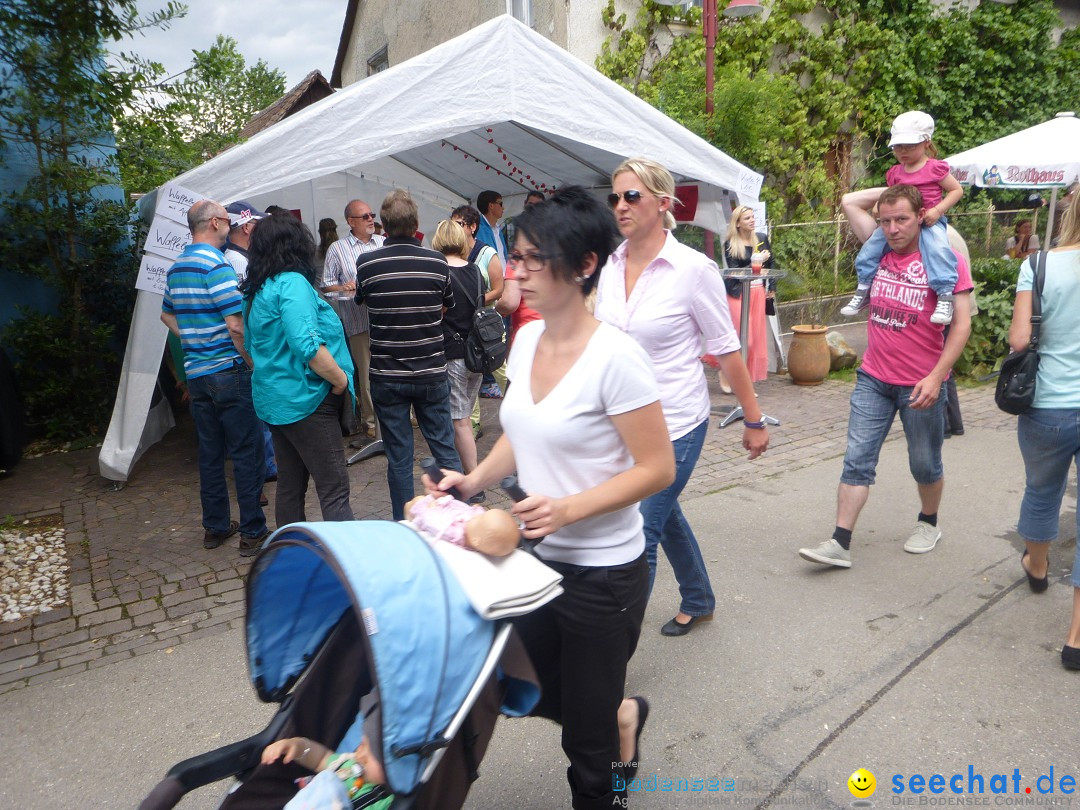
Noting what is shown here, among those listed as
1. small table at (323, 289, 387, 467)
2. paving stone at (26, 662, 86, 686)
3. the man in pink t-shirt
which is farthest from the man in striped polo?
the man in pink t-shirt

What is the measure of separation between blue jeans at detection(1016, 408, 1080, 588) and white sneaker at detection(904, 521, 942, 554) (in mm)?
742

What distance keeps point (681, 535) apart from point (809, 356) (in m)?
5.85

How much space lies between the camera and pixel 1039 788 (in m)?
2.62

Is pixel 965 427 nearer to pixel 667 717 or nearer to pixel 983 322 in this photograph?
pixel 983 322

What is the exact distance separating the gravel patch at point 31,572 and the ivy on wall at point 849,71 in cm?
937

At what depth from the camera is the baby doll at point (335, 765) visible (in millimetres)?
1763

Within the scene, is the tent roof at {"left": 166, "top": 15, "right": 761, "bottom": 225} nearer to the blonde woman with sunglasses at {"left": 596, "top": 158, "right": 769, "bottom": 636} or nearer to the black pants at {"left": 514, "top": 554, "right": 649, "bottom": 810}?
the blonde woman with sunglasses at {"left": 596, "top": 158, "right": 769, "bottom": 636}

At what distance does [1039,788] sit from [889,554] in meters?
1.93

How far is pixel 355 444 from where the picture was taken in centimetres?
715

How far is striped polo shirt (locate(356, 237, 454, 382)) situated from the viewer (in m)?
4.54

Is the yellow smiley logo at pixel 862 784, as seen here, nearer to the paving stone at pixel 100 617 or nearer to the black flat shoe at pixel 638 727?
the black flat shoe at pixel 638 727

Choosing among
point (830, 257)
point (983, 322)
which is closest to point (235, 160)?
point (983, 322)

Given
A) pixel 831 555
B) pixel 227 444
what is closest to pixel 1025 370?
pixel 831 555

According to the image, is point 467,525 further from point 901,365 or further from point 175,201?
point 175,201
